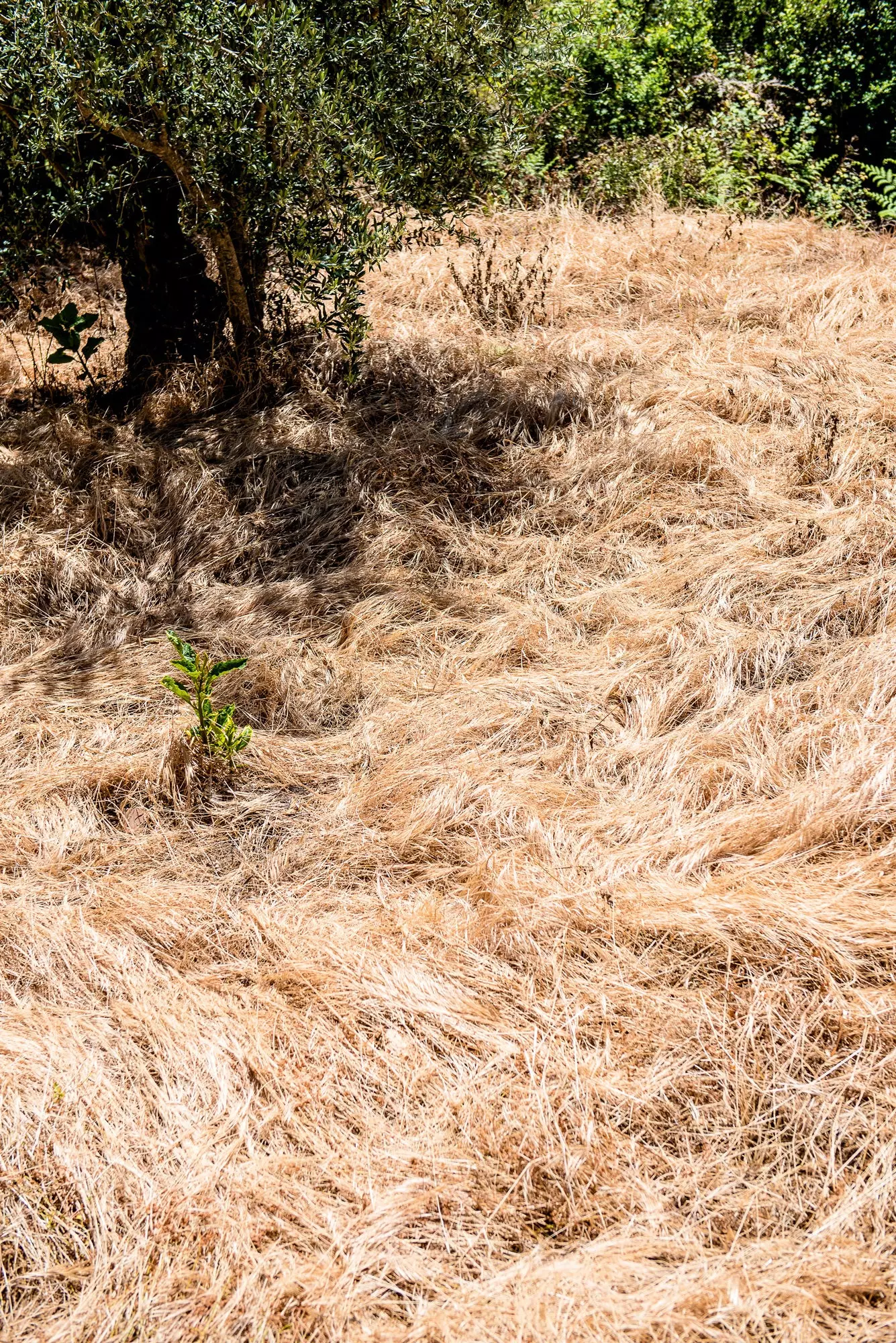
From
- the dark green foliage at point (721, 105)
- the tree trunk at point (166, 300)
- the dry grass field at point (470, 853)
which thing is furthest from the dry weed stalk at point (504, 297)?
the dark green foliage at point (721, 105)

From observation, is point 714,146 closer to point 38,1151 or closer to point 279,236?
point 279,236

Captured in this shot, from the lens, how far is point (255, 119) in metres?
4.63


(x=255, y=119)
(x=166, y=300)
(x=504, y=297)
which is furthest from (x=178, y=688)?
(x=504, y=297)

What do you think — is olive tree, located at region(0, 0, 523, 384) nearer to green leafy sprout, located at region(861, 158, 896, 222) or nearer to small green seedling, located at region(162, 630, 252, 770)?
small green seedling, located at region(162, 630, 252, 770)

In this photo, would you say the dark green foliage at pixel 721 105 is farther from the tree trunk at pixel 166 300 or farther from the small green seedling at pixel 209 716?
the small green seedling at pixel 209 716

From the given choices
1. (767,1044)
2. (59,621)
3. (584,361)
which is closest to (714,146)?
(584,361)

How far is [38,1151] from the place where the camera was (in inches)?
96.6

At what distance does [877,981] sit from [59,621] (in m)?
3.64

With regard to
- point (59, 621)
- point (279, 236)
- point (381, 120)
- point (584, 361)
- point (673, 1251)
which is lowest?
point (673, 1251)

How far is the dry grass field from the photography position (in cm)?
225

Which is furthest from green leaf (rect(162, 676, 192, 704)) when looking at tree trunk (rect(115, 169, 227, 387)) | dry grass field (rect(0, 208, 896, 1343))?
tree trunk (rect(115, 169, 227, 387))

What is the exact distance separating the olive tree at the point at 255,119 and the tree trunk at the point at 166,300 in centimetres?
26

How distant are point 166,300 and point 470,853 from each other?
14.5ft

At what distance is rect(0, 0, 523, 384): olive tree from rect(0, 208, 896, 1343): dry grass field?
1.00 metres
